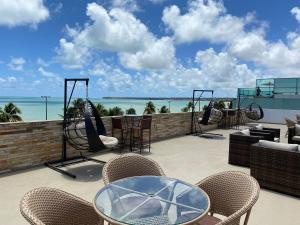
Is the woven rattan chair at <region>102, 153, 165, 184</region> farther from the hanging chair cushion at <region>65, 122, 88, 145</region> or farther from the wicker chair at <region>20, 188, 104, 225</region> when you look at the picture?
the hanging chair cushion at <region>65, 122, 88, 145</region>

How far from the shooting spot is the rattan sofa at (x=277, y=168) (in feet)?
13.5

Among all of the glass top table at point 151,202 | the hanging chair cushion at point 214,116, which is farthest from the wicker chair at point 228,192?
the hanging chair cushion at point 214,116

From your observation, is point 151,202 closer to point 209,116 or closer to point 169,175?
point 169,175

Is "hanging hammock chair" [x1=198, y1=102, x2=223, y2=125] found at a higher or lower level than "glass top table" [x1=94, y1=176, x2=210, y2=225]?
higher

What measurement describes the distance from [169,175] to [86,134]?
159cm

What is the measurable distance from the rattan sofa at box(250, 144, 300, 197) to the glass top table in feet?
8.18

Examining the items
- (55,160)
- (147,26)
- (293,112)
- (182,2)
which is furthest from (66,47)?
(55,160)

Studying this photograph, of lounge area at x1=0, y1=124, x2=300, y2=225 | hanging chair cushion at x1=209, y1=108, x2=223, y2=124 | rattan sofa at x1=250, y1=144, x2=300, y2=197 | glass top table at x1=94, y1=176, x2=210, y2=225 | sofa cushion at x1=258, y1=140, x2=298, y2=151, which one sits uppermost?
hanging chair cushion at x1=209, y1=108, x2=223, y2=124

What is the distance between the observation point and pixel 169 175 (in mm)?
4914

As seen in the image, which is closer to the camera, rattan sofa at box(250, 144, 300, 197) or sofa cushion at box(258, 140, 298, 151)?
rattan sofa at box(250, 144, 300, 197)

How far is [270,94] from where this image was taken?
16.4 metres

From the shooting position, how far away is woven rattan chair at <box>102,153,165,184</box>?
112 inches

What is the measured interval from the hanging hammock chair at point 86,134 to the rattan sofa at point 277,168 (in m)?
2.48

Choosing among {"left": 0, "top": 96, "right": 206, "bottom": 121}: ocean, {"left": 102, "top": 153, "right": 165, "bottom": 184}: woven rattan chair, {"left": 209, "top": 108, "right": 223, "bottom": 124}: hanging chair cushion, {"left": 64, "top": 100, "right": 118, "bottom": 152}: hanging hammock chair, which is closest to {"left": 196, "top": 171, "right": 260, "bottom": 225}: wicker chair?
{"left": 102, "top": 153, "right": 165, "bottom": 184}: woven rattan chair
